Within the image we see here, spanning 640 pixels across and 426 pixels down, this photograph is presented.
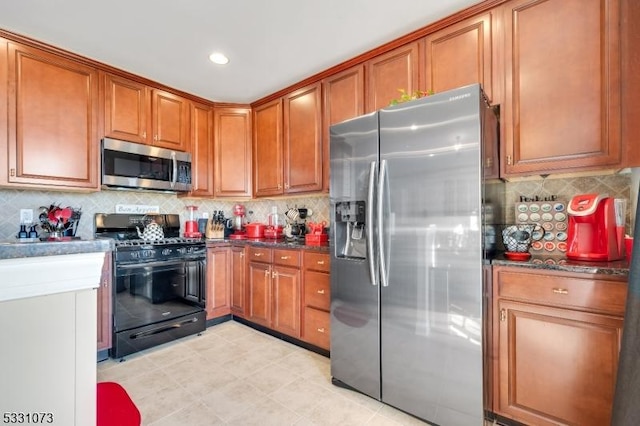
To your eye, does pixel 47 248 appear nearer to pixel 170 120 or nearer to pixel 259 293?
pixel 259 293

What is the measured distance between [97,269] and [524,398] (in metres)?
2.04

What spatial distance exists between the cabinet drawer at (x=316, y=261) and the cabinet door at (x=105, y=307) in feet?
5.28

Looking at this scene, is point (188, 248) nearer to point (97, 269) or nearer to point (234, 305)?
point (234, 305)

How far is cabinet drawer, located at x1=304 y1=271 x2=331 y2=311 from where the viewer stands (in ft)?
7.97

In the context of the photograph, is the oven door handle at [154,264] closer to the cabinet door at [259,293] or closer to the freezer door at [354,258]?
the cabinet door at [259,293]

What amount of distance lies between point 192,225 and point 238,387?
1.95 metres

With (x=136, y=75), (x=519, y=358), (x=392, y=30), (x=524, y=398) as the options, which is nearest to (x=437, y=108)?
(x=392, y=30)

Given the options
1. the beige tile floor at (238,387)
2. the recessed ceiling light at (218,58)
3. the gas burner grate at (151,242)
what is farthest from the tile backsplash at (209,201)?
the recessed ceiling light at (218,58)

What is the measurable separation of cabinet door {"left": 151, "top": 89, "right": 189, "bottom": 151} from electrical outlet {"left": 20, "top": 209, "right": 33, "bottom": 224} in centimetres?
113

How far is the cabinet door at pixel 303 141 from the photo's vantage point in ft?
9.29

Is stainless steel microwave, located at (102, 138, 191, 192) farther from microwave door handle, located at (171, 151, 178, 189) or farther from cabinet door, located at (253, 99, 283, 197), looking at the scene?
cabinet door, located at (253, 99, 283, 197)

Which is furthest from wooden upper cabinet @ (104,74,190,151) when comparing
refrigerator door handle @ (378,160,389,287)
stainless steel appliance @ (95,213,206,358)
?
refrigerator door handle @ (378,160,389,287)

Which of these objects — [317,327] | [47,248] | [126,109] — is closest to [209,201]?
[126,109]

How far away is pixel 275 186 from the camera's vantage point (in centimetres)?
324
